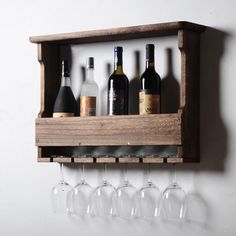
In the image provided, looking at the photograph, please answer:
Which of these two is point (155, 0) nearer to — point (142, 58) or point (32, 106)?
point (142, 58)

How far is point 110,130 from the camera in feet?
10.3

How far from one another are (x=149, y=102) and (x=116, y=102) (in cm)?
16

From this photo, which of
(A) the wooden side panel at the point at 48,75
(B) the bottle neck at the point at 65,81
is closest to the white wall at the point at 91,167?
(A) the wooden side panel at the point at 48,75

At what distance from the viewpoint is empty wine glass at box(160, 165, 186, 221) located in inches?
121

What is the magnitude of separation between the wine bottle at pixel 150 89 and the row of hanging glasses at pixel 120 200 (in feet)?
1.07

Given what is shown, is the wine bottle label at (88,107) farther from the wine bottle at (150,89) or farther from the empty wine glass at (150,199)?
the empty wine glass at (150,199)

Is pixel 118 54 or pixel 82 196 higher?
pixel 118 54

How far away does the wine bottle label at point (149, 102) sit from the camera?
3051 millimetres

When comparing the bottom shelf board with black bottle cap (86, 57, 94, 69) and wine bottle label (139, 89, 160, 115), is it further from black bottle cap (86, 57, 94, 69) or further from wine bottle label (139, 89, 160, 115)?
black bottle cap (86, 57, 94, 69)

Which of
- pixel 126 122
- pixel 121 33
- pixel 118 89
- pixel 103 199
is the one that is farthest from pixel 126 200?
pixel 121 33

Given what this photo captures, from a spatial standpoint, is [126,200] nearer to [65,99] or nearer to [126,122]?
[126,122]

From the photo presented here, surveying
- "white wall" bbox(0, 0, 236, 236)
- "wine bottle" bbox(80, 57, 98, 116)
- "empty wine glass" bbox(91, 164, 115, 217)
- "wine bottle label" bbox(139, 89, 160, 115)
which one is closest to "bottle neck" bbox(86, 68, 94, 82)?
"wine bottle" bbox(80, 57, 98, 116)

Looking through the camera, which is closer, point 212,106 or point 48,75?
point 212,106

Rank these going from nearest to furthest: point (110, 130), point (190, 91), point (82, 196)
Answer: point (190, 91), point (110, 130), point (82, 196)
